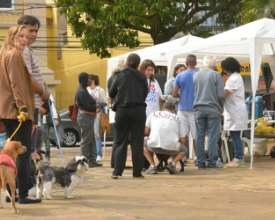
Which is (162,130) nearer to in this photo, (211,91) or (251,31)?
(211,91)

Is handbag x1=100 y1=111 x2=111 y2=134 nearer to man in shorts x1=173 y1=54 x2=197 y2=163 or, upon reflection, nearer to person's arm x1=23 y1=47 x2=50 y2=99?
man in shorts x1=173 y1=54 x2=197 y2=163

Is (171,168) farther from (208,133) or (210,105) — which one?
(210,105)

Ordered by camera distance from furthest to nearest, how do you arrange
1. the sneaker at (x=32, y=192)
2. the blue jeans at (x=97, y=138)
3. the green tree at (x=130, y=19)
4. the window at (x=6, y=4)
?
the window at (x=6, y=4) < the green tree at (x=130, y=19) < the blue jeans at (x=97, y=138) < the sneaker at (x=32, y=192)

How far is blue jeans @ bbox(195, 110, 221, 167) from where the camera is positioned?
13.8m

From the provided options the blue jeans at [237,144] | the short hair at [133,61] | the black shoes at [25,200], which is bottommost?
the blue jeans at [237,144]

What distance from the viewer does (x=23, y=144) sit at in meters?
8.96

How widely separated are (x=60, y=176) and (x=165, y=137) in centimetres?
328

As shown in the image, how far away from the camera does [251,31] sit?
14367mm

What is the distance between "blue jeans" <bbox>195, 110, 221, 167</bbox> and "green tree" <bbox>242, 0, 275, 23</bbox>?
1314cm

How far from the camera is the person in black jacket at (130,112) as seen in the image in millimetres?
12047

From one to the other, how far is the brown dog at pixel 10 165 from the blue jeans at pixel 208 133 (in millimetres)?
5672

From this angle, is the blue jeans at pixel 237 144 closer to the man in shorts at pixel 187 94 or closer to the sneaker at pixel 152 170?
the man in shorts at pixel 187 94

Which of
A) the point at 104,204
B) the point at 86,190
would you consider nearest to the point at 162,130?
the point at 86,190

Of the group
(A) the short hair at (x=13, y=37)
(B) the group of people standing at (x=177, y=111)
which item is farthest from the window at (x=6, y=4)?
(A) the short hair at (x=13, y=37)
